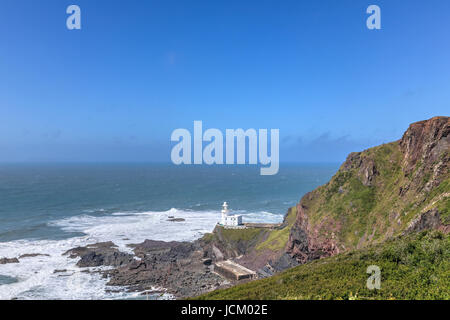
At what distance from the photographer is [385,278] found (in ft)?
65.1

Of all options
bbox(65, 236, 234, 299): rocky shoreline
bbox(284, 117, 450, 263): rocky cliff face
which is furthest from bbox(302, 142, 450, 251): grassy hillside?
bbox(65, 236, 234, 299): rocky shoreline

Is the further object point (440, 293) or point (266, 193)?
point (266, 193)

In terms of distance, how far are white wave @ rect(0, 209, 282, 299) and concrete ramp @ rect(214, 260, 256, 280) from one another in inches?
473

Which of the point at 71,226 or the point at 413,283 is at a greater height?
the point at 413,283

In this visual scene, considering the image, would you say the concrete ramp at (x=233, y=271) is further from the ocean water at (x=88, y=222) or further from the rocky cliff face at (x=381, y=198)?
the ocean water at (x=88, y=222)

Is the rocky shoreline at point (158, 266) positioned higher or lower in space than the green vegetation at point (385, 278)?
lower

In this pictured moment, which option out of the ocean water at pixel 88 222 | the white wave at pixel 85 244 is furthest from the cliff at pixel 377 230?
the ocean water at pixel 88 222

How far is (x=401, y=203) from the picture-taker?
1495 inches

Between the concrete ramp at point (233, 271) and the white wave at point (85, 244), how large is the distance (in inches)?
473

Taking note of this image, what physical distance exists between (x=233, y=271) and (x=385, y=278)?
34693mm

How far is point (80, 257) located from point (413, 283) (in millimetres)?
58096

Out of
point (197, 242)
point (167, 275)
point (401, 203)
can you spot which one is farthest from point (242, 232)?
point (401, 203)

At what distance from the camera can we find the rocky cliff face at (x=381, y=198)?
1318 inches

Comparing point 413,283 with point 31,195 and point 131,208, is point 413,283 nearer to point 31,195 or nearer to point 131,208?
point 131,208
